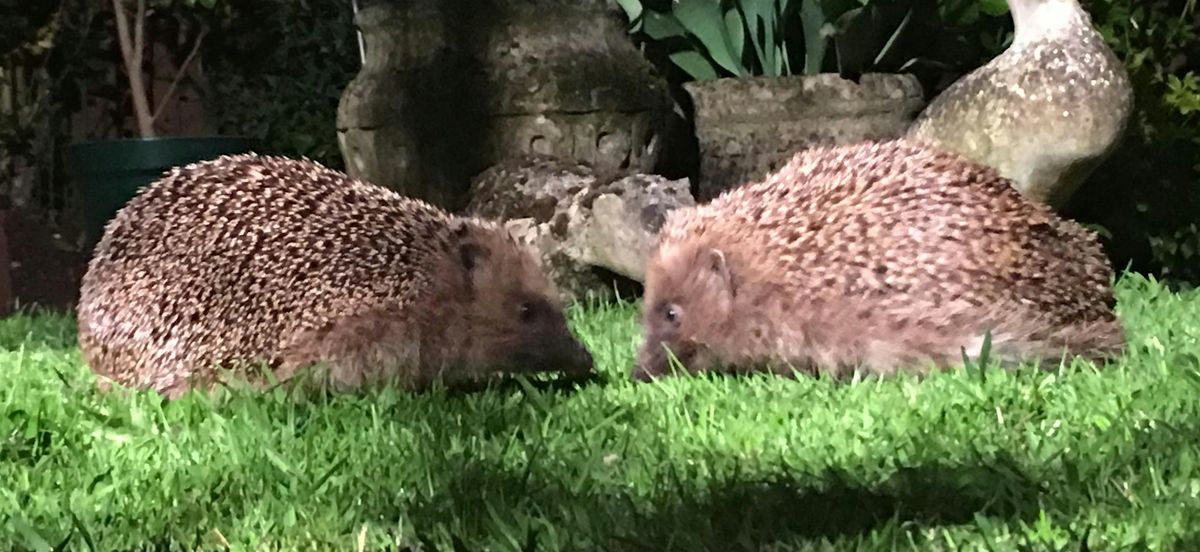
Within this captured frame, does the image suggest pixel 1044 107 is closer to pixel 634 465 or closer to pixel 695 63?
pixel 695 63

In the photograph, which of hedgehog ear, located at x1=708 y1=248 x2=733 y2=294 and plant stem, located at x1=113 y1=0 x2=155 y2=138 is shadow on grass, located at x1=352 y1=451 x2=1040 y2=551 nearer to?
hedgehog ear, located at x1=708 y1=248 x2=733 y2=294

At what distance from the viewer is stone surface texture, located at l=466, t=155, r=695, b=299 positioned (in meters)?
5.29

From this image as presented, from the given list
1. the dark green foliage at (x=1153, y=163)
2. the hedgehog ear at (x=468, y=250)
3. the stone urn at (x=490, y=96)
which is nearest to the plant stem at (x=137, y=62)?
the stone urn at (x=490, y=96)

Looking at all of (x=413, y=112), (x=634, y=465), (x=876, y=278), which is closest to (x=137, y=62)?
(x=413, y=112)

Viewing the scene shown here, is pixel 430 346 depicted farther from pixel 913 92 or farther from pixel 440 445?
pixel 913 92

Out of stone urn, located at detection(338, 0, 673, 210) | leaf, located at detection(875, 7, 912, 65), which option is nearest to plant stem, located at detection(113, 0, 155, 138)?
stone urn, located at detection(338, 0, 673, 210)

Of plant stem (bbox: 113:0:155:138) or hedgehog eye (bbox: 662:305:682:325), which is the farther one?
plant stem (bbox: 113:0:155:138)

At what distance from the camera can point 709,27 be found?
594 centimetres

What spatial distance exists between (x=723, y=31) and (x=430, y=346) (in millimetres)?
→ 2808

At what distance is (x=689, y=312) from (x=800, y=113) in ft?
7.16

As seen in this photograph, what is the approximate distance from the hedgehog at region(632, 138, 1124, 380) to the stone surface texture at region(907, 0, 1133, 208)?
141 centimetres

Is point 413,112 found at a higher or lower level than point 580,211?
higher

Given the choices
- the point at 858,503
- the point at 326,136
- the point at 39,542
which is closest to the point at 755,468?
the point at 858,503

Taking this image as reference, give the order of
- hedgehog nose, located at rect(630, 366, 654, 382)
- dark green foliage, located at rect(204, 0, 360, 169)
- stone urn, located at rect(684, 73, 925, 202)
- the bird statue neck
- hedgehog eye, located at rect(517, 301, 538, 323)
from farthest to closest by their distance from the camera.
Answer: dark green foliage, located at rect(204, 0, 360, 169) → stone urn, located at rect(684, 73, 925, 202) → the bird statue neck → hedgehog eye, located at rect(517, 301, 538, 323) → hedgehog nose, located at rect(630, 366, 654, 382)
